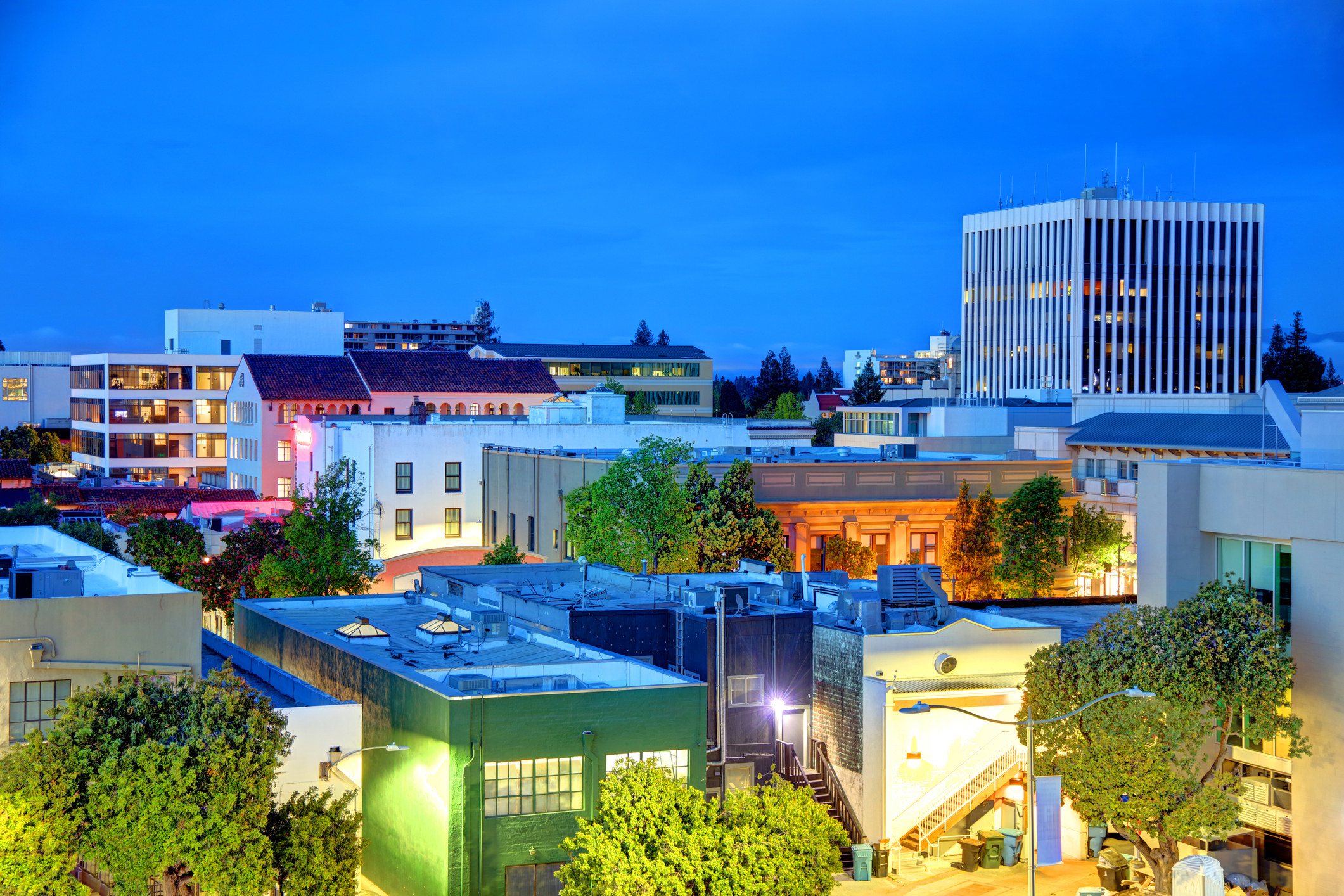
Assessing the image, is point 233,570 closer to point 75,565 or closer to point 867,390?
point 75,565

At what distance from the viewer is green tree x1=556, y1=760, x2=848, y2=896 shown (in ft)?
80.2

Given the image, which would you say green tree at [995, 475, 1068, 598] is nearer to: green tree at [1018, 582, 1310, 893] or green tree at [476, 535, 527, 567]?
green tree at [476, 535, 527, 567]

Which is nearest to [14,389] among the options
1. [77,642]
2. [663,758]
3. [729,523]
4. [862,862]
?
[729,523]

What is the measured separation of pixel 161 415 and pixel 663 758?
10542 cm

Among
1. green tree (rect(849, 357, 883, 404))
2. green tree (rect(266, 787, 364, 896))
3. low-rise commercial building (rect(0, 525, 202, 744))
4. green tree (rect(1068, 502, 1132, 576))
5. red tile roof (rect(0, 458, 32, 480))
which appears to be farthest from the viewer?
green tree (rect(849, 357, 883, 404))

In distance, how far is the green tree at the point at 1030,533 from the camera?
61.5m

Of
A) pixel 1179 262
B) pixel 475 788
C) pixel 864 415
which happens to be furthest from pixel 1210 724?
pixel 1179 262

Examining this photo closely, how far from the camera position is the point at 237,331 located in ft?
452

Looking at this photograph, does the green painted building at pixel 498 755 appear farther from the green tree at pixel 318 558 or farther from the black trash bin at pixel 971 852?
the green tree at pixel 318 558

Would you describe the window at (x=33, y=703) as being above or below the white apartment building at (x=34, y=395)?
below

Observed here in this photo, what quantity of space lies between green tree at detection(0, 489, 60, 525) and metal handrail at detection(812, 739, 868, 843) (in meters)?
46.1

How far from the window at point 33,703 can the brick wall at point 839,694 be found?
19.0 m

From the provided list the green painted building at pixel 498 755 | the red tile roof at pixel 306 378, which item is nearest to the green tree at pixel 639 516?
the green painted building at pixel 498 755

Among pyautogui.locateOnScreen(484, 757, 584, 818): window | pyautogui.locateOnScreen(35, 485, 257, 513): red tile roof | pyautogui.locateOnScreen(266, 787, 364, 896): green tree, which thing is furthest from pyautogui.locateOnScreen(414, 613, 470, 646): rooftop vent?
pyautogui.locateOnScreen(35, 485, 257, 513): red tile roof
